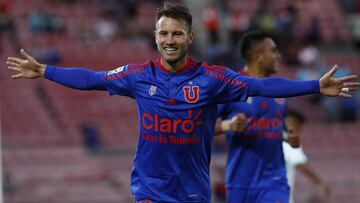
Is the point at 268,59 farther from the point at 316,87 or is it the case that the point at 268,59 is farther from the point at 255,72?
the point at 316,87

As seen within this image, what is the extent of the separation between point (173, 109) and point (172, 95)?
0.10 metres

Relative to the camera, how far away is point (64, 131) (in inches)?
805

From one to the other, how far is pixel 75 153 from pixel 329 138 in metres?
6.49

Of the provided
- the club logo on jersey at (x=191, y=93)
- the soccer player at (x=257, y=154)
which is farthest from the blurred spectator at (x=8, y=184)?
the club logo on jersey at (x=191, y=93)

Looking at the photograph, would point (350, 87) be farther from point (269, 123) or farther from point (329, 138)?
point (329, 138)

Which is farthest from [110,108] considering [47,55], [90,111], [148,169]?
[148,169]

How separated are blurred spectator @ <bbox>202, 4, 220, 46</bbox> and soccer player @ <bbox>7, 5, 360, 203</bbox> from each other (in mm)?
17504

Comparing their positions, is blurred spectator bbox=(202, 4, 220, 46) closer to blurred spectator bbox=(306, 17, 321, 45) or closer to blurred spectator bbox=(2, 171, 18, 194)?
blurred spectator bbox=(306, 17, 321, 45)

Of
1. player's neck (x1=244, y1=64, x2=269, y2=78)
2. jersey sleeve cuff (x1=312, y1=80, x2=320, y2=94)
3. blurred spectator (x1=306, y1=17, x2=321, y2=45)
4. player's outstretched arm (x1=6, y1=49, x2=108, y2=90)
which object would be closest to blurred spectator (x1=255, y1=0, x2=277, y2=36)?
blurred spectator (x1=306, y1=17, x2=321, y2=45)

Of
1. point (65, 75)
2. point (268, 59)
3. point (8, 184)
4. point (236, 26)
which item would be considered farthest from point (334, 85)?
point (236, 26)

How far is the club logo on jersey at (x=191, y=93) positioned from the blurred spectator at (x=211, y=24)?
1759 cm

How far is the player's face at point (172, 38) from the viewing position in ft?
22.1

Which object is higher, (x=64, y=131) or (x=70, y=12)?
(x=70, y=12)

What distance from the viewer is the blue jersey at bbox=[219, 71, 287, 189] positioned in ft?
28.9
